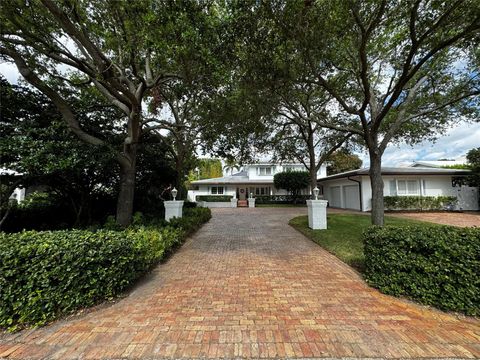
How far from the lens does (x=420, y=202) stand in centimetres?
1692

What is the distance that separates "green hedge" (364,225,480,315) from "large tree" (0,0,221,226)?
5.97 m

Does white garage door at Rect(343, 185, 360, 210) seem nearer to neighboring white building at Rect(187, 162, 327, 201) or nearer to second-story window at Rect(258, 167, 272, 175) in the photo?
neighboring white building at Rect(187, 162, 327, 201)

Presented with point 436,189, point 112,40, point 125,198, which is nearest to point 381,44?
point 112,40

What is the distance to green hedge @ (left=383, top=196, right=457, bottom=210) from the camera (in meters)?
16.8

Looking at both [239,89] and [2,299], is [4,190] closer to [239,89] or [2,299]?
[2,299]

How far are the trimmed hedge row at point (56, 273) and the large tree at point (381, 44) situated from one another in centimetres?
581

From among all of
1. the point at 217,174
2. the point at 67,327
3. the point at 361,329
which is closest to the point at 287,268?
the point at 361,329

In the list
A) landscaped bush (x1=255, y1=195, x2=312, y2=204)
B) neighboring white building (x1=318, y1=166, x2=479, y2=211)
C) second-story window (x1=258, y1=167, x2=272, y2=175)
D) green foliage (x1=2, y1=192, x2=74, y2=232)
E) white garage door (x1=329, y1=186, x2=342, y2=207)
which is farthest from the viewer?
second-story window (x1=258, y1=167, x2=272, y2=175)

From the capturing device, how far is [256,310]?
352 cm

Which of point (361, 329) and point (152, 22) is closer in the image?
point (361, 329)

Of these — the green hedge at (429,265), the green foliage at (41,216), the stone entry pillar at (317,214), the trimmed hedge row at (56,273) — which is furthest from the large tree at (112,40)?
the stone entry pillar at (317,214)

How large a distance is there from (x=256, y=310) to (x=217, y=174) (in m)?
45.9

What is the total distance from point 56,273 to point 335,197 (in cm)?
2346

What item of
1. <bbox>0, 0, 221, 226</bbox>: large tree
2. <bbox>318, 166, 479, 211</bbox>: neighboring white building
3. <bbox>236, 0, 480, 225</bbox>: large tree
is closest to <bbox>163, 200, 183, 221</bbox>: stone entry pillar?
<bbox>0, 0, 221, 226</bbox>: large tree
